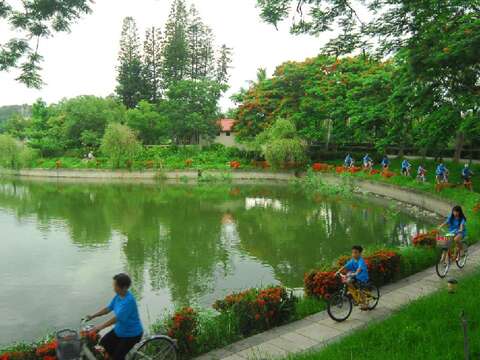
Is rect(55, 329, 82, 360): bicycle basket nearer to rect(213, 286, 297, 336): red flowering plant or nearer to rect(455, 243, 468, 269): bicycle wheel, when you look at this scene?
rect(213, 286, 297, 336): red flowering plant

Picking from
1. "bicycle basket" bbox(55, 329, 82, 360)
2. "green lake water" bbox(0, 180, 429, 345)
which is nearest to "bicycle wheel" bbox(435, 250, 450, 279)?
"green lake water" bbox(0, 180, 429, 345)

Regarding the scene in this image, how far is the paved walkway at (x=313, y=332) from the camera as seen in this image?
6.95 metres

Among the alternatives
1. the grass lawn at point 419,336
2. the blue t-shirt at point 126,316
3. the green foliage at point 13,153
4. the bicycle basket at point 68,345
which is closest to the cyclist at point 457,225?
the grass lawn at point 419,336

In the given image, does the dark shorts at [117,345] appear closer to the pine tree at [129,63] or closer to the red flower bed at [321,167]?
the red flower bed at [321,167]

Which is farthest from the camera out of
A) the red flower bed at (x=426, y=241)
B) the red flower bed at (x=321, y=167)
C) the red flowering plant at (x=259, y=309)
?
the red flower bed at (x=321, y=167)

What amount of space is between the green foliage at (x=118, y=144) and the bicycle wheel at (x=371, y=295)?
40.1 meters

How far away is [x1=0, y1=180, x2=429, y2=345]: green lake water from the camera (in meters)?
11.7

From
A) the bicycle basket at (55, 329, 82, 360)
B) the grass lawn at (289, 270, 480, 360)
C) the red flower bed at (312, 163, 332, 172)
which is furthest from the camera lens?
the red flower bed at (312, 163, 332, 172)

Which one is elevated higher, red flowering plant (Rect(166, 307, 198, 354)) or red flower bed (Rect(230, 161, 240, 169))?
red flower bed (Rect(230, 161, 240, 169))

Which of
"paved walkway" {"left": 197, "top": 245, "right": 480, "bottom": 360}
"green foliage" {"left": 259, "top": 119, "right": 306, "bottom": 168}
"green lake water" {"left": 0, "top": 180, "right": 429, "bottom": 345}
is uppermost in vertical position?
"green foliage" {"left": 259, "top": 119, "right": 306, "bottom": 168}

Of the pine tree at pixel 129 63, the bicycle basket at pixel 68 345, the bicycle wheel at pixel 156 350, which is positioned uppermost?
the pine tree at pixel 129 63

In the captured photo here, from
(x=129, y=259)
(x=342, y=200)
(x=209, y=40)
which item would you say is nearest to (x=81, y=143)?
(x=209, y=40)

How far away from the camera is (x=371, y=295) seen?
855 centimetres

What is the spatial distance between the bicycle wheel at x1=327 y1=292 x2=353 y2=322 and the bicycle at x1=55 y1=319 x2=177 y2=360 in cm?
321
